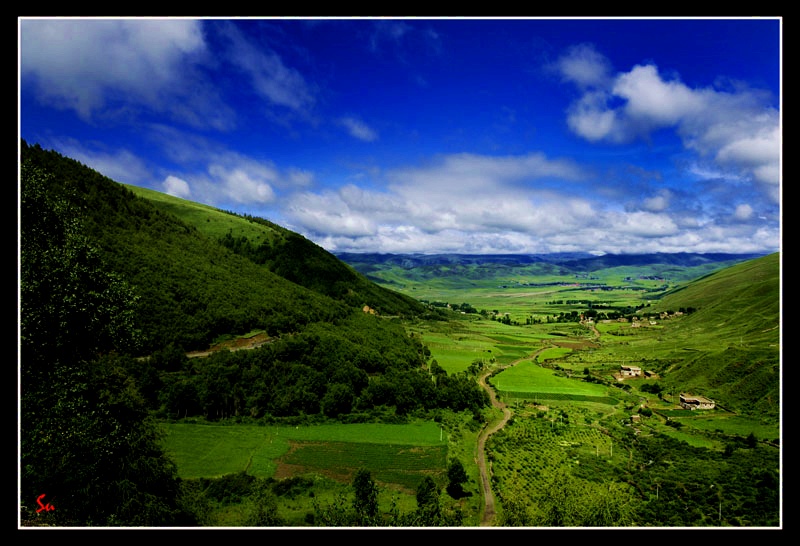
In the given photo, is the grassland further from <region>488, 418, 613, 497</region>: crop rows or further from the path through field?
the path through field

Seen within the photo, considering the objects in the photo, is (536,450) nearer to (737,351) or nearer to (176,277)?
(737,351)

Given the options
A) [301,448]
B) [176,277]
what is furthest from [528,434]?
[176,277]

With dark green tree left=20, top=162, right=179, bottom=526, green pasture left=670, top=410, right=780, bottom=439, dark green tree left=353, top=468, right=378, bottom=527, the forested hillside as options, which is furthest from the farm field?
green pasture left=670, top=410, right=780, bottom=439

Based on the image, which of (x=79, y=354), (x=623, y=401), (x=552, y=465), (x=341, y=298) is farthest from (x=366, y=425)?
(x=341, y=298)

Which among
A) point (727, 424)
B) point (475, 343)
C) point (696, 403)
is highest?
point (696, 403)

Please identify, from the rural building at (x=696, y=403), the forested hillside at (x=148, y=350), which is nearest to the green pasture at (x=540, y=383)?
the forested hillside at (x=148, y=350)

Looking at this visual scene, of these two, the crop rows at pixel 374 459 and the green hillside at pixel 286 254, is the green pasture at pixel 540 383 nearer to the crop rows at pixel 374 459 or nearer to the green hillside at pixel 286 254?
the crop rows at pixel 374 459

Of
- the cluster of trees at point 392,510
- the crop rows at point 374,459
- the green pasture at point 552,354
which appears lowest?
the green pasture at point 552,354
